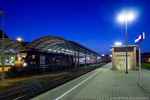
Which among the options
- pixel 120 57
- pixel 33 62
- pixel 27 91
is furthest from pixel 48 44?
pixel 27 91

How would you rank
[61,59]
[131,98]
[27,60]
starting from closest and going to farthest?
[131,98], [27,60], [61,59]

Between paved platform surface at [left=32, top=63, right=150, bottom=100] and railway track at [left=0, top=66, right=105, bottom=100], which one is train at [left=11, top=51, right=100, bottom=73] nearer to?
railway track at [left=0, top=66, right=105, bottom=100]

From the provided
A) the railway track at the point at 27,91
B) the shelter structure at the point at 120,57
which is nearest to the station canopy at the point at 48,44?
the shelter structure at the point at 120,57

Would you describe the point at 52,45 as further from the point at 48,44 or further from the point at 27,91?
the point at 27,91

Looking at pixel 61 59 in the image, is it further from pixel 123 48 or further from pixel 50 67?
pixel 123 48

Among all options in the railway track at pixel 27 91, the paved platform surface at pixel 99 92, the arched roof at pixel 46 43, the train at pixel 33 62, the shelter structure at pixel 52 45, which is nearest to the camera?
the paved platform surface at pixel 99 92

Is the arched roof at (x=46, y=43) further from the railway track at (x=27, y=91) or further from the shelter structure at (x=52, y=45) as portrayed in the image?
the railway track at (x=27, y=91)

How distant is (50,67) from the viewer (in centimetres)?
2419

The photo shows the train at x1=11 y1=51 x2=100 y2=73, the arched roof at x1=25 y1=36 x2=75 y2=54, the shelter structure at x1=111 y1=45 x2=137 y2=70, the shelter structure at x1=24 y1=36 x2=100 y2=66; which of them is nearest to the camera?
the train at x1=11 y1=51 x2=100 y2=73

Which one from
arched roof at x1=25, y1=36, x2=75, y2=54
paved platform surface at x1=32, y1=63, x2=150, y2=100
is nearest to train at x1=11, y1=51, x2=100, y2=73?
arched roof at x1=25, y1=36, x2=75, y2=54

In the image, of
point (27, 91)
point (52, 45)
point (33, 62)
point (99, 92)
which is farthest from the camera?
point (52, 45)

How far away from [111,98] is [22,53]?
53.6 feet

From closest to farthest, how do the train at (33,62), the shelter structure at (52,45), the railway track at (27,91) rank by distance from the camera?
the railway track at (27,91), the train at (33,62), the shelter structure at (52,45)

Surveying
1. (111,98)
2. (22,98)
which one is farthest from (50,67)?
(111,98)
